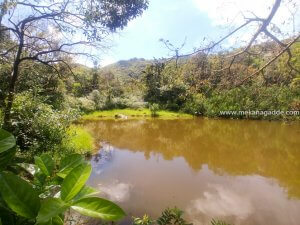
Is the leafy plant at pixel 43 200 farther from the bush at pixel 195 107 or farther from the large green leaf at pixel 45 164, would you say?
the bush at pixel 195 107

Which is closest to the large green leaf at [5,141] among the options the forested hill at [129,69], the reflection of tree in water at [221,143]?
the reflection of tree in water at [221,143]

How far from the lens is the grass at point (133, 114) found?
773 inches

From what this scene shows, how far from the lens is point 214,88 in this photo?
13.0ft

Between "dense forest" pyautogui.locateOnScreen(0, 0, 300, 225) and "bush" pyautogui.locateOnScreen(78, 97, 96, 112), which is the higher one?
"dense forest" pyautogui.locateOnScreen(0, 0, 300, 225)

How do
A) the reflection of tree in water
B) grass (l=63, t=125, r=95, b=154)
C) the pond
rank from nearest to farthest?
the pond
grass (l=63, t=125, r=95, b=154)
the reflection of tree in water

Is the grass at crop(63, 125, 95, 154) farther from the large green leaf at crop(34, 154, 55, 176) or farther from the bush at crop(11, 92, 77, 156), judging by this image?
the large green leaf at crop(34, 154, 55, 176)

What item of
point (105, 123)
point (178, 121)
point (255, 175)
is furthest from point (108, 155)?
point (178, 121)

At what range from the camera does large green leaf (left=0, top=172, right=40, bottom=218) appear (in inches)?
20.8

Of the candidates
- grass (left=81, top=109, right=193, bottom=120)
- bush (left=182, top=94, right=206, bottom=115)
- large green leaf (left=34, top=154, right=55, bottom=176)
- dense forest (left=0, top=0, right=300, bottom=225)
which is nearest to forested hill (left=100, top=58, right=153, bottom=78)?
dense forest (left=0, top=0, right=300, bottom=225)

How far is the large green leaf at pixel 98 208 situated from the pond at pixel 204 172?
4.69 meters

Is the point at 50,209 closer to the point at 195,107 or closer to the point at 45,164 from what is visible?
the point at 45,164

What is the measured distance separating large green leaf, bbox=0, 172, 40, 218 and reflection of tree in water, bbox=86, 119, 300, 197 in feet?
25.1

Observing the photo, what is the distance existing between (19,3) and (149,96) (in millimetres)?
19227

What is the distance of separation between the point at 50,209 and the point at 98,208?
9cm
